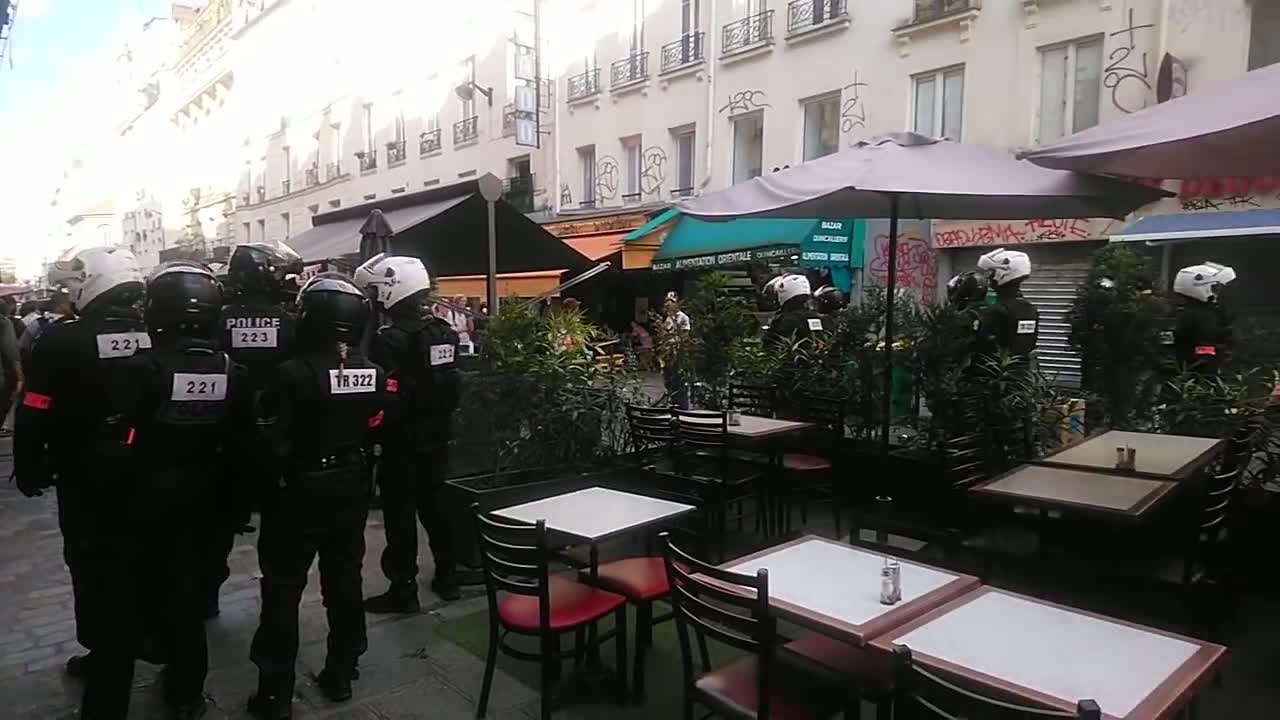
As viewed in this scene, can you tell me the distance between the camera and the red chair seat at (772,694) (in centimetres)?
255

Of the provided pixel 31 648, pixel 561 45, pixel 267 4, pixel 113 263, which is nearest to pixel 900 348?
pixel 113 263

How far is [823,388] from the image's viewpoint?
6547 mm

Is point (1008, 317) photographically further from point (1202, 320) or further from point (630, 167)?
point (630, 167)

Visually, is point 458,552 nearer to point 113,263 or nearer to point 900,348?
point 113,263

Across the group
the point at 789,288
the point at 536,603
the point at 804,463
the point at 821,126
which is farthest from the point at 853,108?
the point at 536,603

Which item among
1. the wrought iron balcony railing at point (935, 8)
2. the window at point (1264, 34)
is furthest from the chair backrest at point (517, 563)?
the wrought iron balcony railing at point (935, 8)

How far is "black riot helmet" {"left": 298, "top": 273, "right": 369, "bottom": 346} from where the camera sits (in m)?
3.49

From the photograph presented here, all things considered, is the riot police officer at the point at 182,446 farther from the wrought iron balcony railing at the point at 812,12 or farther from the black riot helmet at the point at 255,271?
the wrought iron balcony railing at the point at 812,12

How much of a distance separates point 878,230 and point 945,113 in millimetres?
1988

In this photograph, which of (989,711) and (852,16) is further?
(852,16)

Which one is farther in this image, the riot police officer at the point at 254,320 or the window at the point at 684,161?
the window at the point at 684,161

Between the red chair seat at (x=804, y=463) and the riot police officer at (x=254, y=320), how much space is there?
3.41 metres

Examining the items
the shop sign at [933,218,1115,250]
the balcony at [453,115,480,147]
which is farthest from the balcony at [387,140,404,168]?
the shop sign at [933,218,1115,250]

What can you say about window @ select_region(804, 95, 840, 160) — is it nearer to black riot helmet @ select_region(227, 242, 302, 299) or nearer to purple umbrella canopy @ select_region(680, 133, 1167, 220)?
purple umbrella canopy @ select_region(680, 133, 1167, 220)
